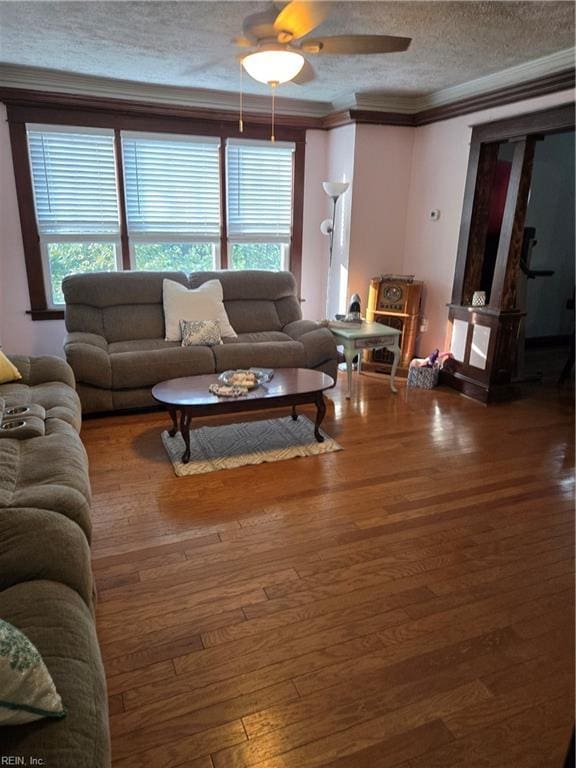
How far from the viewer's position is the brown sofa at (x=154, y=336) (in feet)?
12.2

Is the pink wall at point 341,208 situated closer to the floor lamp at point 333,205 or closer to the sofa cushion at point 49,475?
the floor lamp at point 333,205

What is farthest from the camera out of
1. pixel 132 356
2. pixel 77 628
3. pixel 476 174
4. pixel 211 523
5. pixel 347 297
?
pixel 347 297

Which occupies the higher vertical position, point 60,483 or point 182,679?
point 60,483

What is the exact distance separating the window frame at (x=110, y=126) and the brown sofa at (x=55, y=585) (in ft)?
8.80

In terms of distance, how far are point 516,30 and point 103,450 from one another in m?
3.63

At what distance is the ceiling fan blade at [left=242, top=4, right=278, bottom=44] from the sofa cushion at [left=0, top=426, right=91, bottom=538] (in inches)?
85.7

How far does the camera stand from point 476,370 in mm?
4391

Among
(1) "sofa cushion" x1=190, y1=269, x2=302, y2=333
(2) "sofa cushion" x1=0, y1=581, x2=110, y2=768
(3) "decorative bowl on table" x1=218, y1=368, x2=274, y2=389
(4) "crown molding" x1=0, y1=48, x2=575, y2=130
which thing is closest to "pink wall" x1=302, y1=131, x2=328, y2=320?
(4) "crown molding" x1=0, y1=48, x2=575, y2=130

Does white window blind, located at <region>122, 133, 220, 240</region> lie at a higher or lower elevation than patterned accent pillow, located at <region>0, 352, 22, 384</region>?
higher

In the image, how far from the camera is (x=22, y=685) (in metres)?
0.97

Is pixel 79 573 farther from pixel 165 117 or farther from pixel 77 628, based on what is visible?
pixel 165 117

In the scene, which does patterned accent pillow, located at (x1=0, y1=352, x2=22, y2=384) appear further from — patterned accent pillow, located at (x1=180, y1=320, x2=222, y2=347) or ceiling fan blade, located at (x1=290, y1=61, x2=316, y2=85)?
ceiling fan blade, located at (x1=290, y1=61, x2=316, y2=85)

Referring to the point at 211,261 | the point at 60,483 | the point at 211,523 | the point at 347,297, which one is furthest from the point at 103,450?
the point at 347,297

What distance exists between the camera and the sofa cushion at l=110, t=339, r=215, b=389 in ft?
12.1
